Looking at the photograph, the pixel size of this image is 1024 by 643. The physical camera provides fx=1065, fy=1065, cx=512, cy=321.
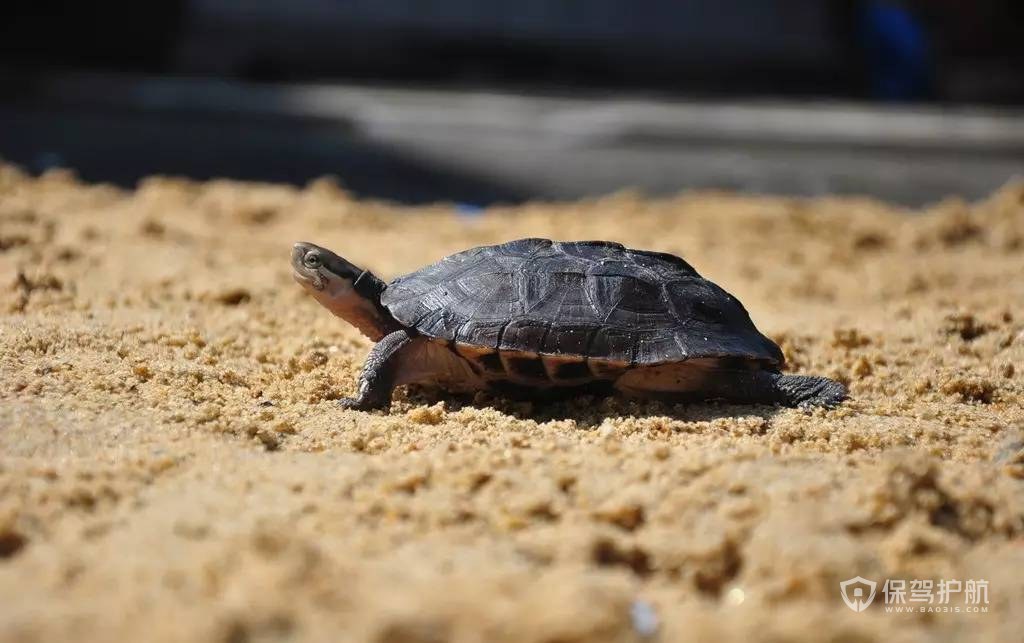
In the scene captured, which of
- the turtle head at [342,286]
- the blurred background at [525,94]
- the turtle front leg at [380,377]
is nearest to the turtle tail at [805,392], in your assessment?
the turtle front leg at [380,377]

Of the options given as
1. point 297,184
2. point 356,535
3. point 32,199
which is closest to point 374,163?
point 297,184

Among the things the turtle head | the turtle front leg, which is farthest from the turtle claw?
the turtle head

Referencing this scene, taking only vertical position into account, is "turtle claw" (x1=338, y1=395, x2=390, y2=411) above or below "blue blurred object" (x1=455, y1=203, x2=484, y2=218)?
below

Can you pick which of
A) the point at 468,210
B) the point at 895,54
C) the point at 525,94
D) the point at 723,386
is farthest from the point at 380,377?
the point at 895,54

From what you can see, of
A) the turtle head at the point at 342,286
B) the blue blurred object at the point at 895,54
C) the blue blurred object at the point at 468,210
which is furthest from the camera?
the blue blurred object at the point at 895,54

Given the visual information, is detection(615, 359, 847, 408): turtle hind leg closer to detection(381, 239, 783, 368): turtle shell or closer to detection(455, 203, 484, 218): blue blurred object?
detection(381, 239, 783, 368): turtle shell

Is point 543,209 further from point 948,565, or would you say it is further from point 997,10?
point 997,10

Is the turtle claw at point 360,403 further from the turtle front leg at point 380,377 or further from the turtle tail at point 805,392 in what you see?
the turtle tail at point 805,392
